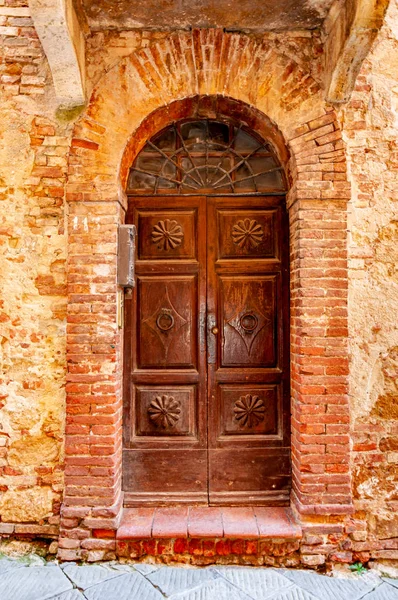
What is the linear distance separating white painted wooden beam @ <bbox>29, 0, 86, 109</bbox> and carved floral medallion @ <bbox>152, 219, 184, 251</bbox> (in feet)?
3.69

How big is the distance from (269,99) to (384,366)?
2.26 meters

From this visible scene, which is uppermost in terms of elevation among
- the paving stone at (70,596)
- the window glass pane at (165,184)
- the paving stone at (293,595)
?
the window glass pane at (165,184)

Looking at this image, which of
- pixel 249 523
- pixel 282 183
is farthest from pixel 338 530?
pixel 282 183

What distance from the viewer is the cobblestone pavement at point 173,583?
2.75 m

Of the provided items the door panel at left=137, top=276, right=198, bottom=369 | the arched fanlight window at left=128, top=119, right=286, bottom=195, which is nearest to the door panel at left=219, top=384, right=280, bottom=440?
the door panel at left=137, top=276, right=198, bottom=369

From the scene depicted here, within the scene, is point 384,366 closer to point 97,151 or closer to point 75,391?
point 75,391

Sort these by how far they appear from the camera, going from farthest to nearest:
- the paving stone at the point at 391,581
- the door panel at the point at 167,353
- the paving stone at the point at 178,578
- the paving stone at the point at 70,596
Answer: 1. the door panel at the point at 167,353
2. the paving stone at the point at 391,581
3. the paving stone at the point at 178,578
4. the paving stone at the point at 70,596

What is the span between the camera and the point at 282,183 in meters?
3.55

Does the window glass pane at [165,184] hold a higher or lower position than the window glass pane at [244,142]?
lower

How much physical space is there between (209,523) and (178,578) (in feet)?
1.37

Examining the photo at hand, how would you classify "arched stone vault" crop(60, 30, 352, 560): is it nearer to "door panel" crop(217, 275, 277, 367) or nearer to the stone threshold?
the stone threshold

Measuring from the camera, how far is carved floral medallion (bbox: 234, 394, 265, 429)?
3469 mm

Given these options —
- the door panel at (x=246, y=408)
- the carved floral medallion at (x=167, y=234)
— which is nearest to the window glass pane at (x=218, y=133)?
the carved floral medallion at (x=167, y=234)

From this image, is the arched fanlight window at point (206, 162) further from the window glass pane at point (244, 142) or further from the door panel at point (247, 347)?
the door panel at point (247, 347)
